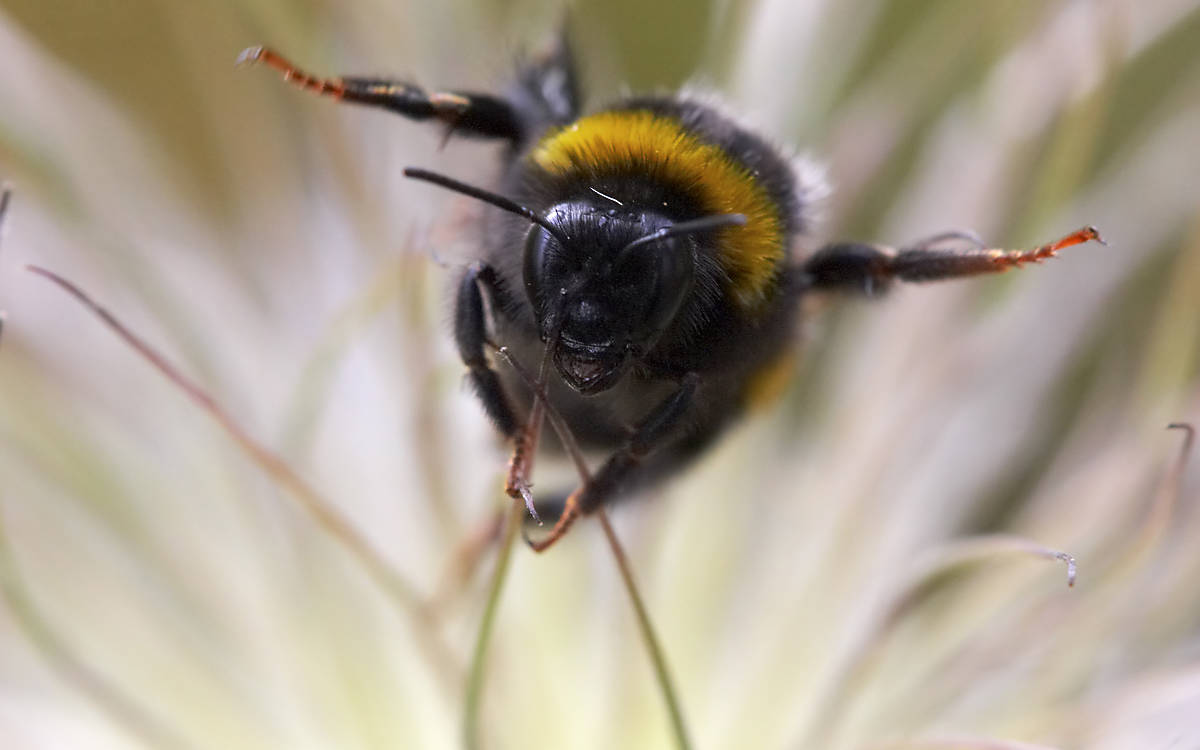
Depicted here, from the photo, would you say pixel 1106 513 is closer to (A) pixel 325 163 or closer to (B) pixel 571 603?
(B) pixel 571 603

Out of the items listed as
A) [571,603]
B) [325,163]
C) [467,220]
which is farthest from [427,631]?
[325,163]

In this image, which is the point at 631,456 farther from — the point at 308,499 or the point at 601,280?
the point at 308,499

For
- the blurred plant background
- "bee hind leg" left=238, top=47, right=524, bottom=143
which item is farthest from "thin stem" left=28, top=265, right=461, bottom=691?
"bee hind leg" left=238, top=47, right=524, bottom=143

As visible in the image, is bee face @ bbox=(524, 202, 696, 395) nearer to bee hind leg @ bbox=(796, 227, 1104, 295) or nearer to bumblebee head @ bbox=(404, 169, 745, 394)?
bumblebee head @ bbox=(404, 169, 745, 394)

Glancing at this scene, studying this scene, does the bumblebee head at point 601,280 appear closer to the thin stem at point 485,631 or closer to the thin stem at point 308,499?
the thin stem at point 485,631

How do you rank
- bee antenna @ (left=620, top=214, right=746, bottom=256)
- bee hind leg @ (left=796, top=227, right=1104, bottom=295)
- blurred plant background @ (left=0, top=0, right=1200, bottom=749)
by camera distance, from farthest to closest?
blurred plant background @ (left=0, top=0, right=1200, bottom=749) → bee hind leg @ (left=796, top=227, right=1104, bottom=295) → bee antenna @ (left=620, top=214, right=746, bottom=256)

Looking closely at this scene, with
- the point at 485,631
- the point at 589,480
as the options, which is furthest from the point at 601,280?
the point at 485,631
